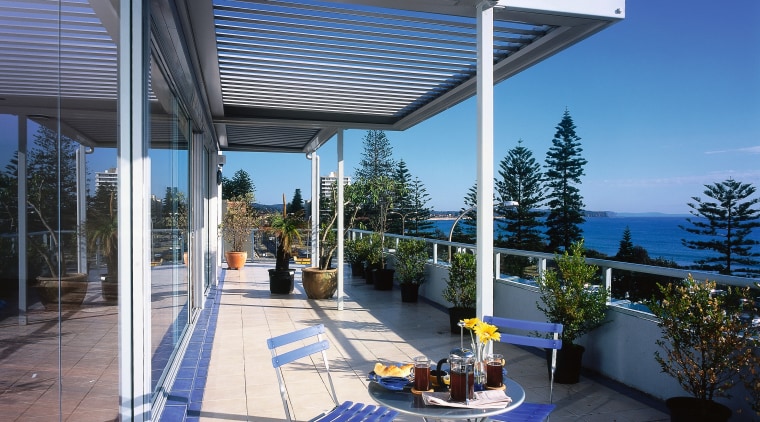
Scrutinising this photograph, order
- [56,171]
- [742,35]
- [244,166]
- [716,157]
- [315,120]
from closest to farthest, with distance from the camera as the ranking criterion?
[56,171], [315,120], [244,166], [742,35], [716,157]

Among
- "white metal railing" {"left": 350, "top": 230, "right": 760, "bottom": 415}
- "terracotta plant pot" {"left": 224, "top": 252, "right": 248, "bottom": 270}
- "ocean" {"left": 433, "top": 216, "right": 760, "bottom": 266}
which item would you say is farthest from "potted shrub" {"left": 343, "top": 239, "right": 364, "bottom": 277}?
"ocean" {"left": 433, "top": 216, "right": 760, "bottom": 266}

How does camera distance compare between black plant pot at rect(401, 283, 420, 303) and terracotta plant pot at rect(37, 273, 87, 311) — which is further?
black plant pot at rect(401, 283, 420, 303)

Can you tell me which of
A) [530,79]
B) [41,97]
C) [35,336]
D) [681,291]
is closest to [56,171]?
[41,97]

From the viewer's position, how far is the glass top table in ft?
6.98

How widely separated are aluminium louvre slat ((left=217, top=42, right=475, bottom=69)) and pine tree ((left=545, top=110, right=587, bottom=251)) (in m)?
22.3

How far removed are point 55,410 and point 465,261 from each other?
4848 mm

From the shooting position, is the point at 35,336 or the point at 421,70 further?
the point at 421,70

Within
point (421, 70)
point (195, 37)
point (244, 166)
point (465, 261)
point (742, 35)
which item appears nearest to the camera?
point (195, 37)

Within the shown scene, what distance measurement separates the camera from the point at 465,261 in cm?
650

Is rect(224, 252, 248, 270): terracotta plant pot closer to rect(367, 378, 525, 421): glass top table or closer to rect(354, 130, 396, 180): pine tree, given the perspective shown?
rect(367, 378, 525, 421): glass top table

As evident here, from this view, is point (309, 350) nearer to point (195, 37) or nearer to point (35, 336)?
point (35, 336)

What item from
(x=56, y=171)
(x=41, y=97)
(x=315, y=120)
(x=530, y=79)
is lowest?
(x=56, y=171)

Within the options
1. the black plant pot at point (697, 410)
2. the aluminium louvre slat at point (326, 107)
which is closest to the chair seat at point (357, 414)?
the black plant pot at point (697, 410)

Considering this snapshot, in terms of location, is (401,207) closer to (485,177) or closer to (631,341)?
(631,341)
